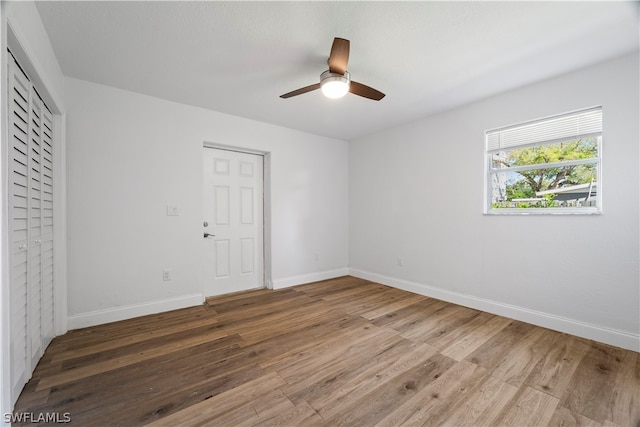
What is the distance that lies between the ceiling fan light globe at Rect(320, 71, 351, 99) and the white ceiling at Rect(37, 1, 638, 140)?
237 mm

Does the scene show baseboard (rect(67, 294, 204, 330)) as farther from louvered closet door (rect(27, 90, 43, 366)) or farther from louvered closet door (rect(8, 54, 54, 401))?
louvered closet door (rect(27, 90, 43, 366))

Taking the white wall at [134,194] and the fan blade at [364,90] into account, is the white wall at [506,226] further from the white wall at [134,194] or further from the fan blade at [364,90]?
the white wall at [134,194]

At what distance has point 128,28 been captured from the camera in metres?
1.88

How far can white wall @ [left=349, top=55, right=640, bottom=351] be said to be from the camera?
87.7 inches

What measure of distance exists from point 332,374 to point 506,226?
246 centimetres

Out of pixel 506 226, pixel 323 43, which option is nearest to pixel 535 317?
pixel 506 226

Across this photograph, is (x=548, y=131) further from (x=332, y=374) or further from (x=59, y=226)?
(x=59, y=226)

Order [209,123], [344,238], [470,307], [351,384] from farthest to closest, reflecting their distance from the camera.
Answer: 1. [344,238]
2. [209,123]
3. [470,307]
4. [351,384]

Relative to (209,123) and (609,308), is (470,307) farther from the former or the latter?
(209,123)

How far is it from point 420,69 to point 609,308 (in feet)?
8.84

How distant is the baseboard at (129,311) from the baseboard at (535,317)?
2932 millimetres

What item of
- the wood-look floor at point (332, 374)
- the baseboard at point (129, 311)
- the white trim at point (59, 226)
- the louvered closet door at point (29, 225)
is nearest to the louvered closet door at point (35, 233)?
the louvered closet door at point (29, 225)

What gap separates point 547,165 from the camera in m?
2.69

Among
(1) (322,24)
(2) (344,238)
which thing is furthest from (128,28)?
(2) (344,238)
